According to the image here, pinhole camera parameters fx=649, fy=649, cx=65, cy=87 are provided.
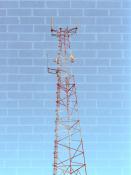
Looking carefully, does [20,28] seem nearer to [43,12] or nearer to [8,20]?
[8,20]

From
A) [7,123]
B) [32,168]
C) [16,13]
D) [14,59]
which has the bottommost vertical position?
[32,168]

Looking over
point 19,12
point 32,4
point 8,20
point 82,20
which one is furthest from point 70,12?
point 8,20

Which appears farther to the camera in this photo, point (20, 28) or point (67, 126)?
point (20, 28)

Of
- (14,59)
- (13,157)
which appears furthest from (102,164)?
(14,59)

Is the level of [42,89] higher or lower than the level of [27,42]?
lower

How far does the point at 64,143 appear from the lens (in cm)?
601

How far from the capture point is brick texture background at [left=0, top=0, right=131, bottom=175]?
20.2ft

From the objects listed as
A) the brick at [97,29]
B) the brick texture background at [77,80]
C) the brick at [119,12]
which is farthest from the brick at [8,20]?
the brick at [119,12]

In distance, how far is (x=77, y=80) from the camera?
6188 millimetres

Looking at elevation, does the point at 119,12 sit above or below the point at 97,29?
above

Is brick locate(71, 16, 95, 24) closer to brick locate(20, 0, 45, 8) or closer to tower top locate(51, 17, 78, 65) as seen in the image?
brick locate(20, 0, 45, 8)

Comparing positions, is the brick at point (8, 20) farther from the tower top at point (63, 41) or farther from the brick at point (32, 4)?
the tower top at point (63, 41)

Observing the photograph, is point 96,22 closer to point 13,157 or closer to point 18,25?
point 18,25

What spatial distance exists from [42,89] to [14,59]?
0.39m
